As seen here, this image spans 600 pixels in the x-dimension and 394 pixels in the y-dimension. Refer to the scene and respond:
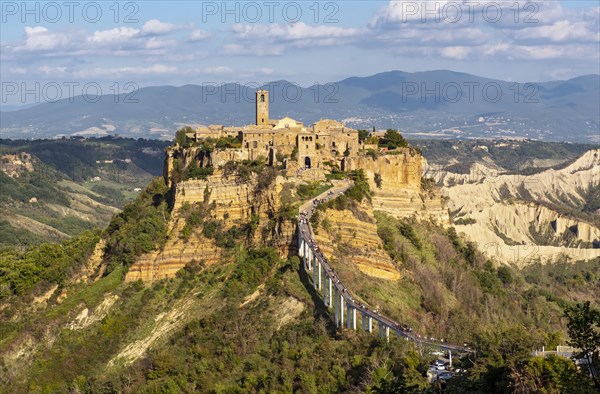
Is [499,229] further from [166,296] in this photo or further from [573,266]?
[166,296]

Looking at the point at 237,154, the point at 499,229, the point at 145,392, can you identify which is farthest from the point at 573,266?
the point at 145,392

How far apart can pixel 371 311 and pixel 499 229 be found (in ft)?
271

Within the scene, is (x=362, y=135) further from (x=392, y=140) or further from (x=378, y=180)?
(x=378, y=180)

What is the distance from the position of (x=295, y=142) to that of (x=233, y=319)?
1838 centimetres

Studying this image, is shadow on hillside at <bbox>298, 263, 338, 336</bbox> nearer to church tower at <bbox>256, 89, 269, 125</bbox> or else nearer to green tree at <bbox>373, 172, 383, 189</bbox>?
green tree at <bbox>373, 172, 383, 189</bbox>

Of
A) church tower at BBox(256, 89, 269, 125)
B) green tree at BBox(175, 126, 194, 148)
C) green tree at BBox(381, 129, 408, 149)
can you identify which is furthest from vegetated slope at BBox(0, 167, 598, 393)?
church tower at BBox(256, 89, 269, 125)

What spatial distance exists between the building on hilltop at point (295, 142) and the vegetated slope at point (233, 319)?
515cm

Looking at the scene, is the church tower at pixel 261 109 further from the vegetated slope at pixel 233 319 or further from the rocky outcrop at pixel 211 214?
the rocky outcrop at pixel 211 214

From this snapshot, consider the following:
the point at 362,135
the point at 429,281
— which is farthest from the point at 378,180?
the point at 429,281

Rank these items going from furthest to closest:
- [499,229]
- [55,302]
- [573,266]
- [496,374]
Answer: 1. [499,229]
2. [573,266]
3. [55,302]
4. [496,374]

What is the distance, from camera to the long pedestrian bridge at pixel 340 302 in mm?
47625

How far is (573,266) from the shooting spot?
114 meters

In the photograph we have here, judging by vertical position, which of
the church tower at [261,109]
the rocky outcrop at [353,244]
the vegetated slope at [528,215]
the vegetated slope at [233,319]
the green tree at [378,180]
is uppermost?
the church tower at [261,109]

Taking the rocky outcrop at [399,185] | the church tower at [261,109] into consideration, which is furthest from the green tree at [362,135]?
the church tower at [261,109]
